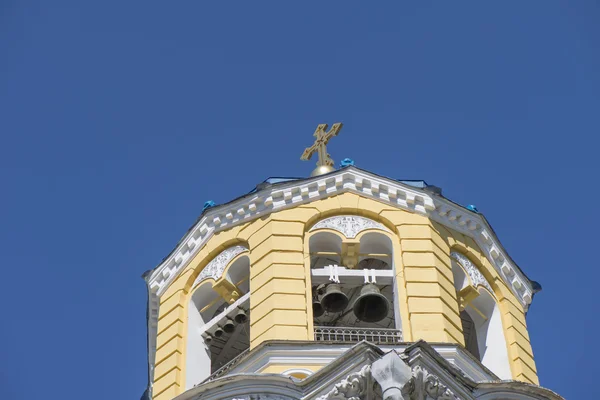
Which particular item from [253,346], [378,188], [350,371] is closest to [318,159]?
[378,188]

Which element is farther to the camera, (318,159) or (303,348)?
(318,159)

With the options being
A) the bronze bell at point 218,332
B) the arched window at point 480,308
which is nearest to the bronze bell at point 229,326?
the bronze bell at point 218,332

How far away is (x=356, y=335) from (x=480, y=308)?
281 cm

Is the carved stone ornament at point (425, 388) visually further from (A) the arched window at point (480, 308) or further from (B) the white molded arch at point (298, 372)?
(A) the arched window at point (480, 308)

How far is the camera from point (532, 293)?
41.0 m

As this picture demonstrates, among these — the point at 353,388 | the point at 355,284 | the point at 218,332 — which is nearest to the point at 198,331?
the point at 218,332

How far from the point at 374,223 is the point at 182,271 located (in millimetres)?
4210

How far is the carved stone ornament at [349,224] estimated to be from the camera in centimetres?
3931

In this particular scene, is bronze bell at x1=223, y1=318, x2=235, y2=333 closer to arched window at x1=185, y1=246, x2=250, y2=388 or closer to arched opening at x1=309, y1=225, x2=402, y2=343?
arched window at x1=185, y1=246, x2=250, y2=388

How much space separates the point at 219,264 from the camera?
3956 cm

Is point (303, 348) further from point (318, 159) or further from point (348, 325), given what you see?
point (318, 159)

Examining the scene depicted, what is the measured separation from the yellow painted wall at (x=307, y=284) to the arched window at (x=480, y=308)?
0.57ft

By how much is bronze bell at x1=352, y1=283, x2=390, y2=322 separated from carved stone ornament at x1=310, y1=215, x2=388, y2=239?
1656 millimetres

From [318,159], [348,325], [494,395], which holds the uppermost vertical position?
[318,159]
